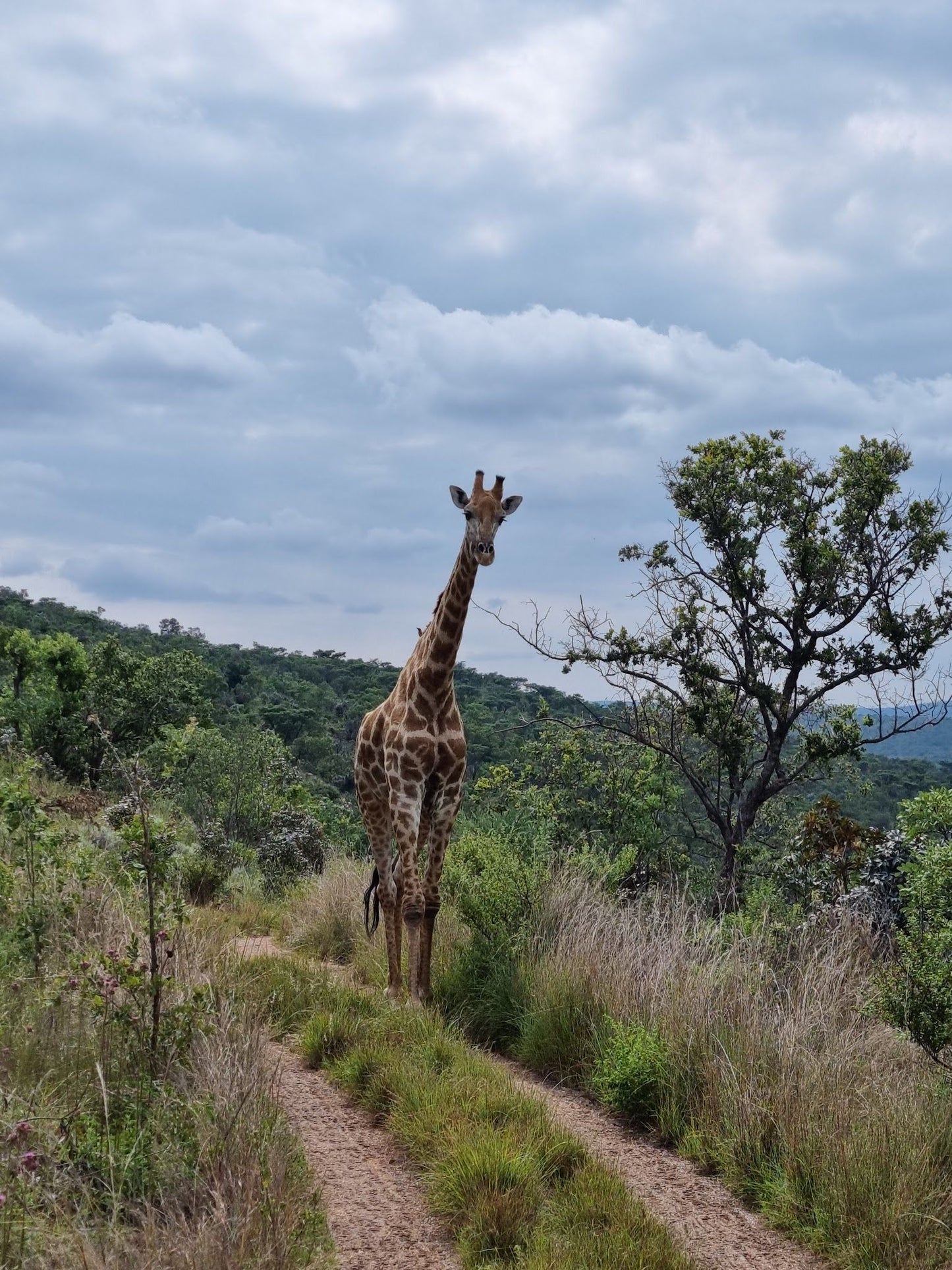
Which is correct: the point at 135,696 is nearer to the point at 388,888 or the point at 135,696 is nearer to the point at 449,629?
the point at 388,888

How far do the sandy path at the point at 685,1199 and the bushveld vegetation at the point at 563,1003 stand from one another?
115 mm

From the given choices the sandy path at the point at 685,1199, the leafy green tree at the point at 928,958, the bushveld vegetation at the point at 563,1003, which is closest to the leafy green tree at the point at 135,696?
the bushveld vegetation at the point at 563,1003

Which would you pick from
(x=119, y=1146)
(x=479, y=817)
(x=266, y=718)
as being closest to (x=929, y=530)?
(x=479, y=817)

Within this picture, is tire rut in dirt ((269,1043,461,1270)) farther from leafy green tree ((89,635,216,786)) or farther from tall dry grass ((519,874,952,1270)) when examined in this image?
leafy green tree ((89,635,216,786))

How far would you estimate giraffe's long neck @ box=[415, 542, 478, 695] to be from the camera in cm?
821

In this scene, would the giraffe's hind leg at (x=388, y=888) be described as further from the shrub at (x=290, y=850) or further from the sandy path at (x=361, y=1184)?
the shrub at (x=290, y=850)

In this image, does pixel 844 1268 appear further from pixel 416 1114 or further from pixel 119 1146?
pixel 119 1146

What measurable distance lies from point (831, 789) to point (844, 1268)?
15454 mm

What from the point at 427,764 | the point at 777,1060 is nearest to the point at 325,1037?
the point at 427,764

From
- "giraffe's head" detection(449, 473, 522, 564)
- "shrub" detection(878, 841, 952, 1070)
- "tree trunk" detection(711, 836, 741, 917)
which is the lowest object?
"tree trunk" detection(711, 836, 741, 917)

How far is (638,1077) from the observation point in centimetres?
620

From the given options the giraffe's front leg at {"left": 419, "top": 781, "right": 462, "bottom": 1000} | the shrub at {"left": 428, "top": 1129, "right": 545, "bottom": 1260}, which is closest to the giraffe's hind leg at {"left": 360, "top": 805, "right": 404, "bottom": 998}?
the giraffe's front leg at {"left": 419, "top": 781, "right": 462, "bottom": 1000}

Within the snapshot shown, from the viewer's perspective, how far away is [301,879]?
14.4 metres

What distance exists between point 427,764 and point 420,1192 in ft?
11.5
